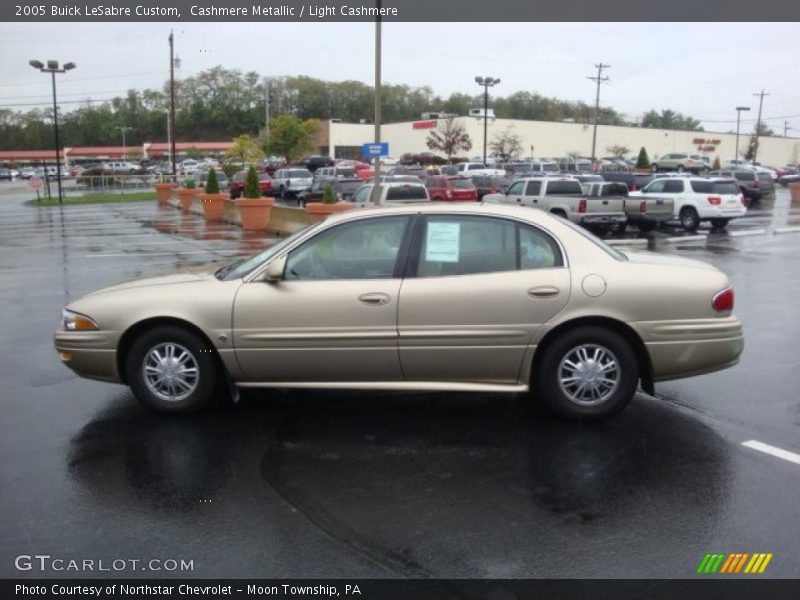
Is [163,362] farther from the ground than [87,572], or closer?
farther from the ground

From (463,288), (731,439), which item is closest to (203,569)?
(463,288)

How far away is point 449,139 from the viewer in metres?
79.7

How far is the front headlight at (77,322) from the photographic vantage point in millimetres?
5824

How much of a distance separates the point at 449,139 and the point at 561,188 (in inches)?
2314

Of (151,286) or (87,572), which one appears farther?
(151,286)

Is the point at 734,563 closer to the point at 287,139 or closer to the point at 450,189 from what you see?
the point at 450,189

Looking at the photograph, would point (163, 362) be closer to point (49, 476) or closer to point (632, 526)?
point (49, 476)

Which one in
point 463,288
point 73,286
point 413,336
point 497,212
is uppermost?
point 497,212

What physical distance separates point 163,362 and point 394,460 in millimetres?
1982

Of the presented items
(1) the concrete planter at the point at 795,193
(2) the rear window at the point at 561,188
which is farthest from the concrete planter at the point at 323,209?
(1) the concrete planter at the point at 795,193

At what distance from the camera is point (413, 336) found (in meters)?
5.52

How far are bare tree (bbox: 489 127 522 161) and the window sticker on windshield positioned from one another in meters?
77.0

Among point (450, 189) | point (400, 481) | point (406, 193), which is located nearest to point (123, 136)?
point (450, 189)
